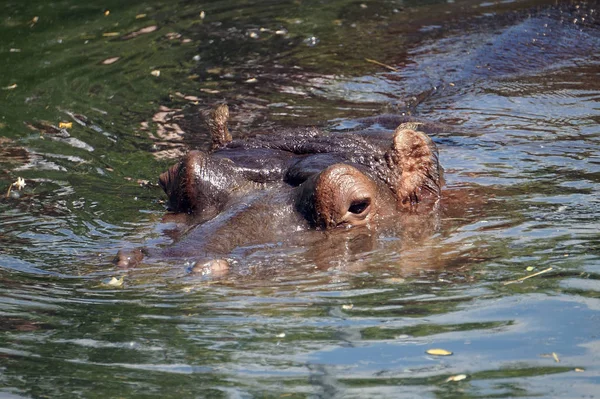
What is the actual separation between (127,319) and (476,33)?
740cm

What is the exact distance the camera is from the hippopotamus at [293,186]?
5469 mm

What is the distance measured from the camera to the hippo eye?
5.80 meters

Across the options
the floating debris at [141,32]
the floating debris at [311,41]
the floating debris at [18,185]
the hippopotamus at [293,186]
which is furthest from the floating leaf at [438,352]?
the floating debris at [141,32]

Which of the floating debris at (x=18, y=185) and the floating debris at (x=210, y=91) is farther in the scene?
the floating debris at (x=210, y=91)

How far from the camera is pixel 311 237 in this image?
5586 millimetres

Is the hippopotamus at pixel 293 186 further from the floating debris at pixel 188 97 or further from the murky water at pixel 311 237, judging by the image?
the floating debris at pixel 188 97

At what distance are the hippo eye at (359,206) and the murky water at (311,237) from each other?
0.61 feet

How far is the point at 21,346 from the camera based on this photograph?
4.30 m

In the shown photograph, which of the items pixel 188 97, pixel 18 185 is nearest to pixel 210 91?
pixel 188 97

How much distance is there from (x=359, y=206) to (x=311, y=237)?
17.4 inches

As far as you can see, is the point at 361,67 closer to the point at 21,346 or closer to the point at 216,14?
the point at 216,14

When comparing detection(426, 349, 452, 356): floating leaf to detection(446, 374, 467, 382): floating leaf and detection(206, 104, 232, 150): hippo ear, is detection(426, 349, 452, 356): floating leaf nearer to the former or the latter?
detection(446, 374, 467, 382): floating leaf

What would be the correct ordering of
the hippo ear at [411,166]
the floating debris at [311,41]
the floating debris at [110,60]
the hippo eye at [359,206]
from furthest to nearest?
the floating debris at [110,60] → the floating debris at [311,41] → the hippo ear at [411,166] → the hippo eye at [359,206]

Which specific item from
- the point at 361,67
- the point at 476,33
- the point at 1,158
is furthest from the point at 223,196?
→ the point at 476,33
